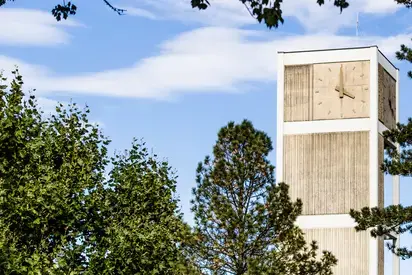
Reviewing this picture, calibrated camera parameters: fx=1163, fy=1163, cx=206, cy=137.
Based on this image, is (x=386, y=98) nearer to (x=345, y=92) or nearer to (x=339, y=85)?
(x=345, y=92)

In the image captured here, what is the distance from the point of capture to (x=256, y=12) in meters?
13.4

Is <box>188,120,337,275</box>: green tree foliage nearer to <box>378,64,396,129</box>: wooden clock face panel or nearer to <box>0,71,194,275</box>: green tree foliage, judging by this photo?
<box>0,71,194,275</box>: green tree foliage

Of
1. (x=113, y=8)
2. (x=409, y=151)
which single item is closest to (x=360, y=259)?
(x=409, y=151)

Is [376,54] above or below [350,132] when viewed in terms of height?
above

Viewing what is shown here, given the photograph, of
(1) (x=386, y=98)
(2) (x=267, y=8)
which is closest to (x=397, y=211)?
(2) (x=267, y=8)

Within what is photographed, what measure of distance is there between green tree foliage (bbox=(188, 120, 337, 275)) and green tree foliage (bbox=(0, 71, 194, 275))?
917mm

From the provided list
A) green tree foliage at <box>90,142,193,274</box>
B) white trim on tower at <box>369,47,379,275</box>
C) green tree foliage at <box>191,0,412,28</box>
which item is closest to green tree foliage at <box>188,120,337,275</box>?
green tree foliage at <box>90,142,193,274</box>

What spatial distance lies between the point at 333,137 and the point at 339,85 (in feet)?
9.89

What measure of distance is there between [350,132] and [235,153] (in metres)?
31.6

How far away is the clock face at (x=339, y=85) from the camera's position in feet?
218

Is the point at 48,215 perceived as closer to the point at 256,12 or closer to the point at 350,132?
the point at 256,12

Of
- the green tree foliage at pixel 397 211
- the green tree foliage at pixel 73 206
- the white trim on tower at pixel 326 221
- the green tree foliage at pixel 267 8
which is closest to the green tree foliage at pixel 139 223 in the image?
the green tree foliage at pixel 73 206

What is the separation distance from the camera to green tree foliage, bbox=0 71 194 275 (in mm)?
32688

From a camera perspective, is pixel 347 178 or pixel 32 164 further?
pixel 347 178
